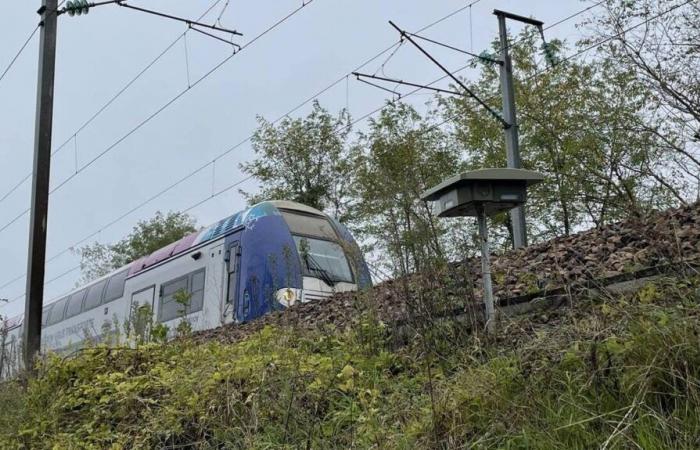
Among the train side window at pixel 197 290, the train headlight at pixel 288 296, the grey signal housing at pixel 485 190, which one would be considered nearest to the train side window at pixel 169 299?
the train side window at pixel 197 290

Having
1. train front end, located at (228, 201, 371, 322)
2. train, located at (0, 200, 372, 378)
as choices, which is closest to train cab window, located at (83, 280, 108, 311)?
train, located at (0, 200, 372, 378)

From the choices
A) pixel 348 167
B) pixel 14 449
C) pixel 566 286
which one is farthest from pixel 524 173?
pixel 348 167

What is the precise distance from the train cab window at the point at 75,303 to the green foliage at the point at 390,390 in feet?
42.0

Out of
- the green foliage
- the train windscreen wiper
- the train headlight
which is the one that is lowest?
the green foliage

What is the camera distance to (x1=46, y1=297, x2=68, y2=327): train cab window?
20.7 metres

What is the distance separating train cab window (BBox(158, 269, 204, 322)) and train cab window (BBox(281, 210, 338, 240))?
77.2 inches

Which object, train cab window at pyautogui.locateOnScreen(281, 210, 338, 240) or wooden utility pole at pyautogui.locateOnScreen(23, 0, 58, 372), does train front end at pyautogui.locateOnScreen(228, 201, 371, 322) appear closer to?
train cab window at pyautogui.locateOnScreen(281, 210, 338, 240)

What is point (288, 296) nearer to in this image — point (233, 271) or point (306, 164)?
point (233, 271)

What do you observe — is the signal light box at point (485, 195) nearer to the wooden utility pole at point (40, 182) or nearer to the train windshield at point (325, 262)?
the wooden utility pole at point (40, 182)

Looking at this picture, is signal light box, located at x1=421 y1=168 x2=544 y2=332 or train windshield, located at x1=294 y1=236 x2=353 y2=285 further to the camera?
train windshield, located at x1=294 y1=236 x2=353 y2=285

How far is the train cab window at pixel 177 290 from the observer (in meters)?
14.0

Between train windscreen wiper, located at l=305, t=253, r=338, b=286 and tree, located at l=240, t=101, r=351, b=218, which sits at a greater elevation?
tree, located at l=240, t=101, r=351, b=218

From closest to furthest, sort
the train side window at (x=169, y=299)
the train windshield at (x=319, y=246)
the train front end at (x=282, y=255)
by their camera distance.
Answer: the train front end at (x=282, y=255), the train windshield at (x=319, y=246), the train side window at (x=169, y=299)

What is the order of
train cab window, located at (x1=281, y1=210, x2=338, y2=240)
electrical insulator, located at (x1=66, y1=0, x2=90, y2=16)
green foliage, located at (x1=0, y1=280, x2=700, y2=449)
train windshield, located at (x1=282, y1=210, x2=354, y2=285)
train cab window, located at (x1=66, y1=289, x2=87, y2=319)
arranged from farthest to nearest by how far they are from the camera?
train cab window, located at (x1=66, y1=289, x2=87, y2=319) < train cab window, located at (x1=281, y1=210, x2=338, y2=240) < train windshield, located at (x1=282, y1=210, x2=354, y2=285) < electrical insulator, located at (x1=66, y1=0, x2=90, y2=16) < green foliage, located at (x1=0, y1=280, x2=700, y2=449)
